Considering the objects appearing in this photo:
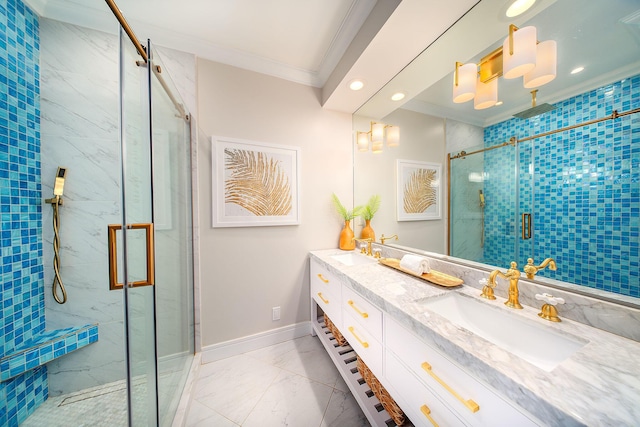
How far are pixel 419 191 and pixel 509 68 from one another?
0.81 meters

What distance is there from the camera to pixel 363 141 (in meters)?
2.00

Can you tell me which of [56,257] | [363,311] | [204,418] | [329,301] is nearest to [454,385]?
[363,311]

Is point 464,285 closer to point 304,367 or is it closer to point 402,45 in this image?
point 304,367

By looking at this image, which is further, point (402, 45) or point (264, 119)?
point (264, 119)

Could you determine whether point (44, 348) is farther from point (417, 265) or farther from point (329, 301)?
point (417, 265)

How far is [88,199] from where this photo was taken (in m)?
1.35

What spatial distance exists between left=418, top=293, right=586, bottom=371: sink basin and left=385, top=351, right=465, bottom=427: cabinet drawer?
0.28 metres

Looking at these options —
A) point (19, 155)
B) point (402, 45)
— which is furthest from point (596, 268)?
Result: point (19, 155)

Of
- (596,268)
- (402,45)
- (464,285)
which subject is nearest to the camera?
(596,268)

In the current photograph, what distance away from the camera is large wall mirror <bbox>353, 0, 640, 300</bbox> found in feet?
2.34

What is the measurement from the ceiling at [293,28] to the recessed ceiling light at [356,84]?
4 cm

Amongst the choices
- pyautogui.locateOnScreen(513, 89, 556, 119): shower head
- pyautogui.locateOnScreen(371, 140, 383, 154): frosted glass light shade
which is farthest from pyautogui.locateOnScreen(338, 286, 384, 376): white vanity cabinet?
pyautogui.locateOnScreen(371, 140, 383, 154): frosted glass light shade

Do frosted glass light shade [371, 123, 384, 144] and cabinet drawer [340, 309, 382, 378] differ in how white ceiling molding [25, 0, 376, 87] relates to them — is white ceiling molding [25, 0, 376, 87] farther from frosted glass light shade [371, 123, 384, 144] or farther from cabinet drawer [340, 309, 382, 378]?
cabinet drawer [340, 309, 382, 378]

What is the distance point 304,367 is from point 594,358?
5.13 feet
